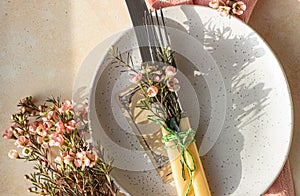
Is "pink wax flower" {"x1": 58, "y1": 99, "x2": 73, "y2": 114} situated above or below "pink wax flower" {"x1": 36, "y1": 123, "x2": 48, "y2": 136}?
above

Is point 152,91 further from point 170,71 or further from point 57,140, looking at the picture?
point 57,140

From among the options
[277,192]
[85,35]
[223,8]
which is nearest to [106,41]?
[85,35]

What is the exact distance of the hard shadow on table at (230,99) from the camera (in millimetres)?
1105

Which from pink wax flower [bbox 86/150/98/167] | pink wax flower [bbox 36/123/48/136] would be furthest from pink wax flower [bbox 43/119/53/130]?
pink wax flower [bbox 86/150/98/167]

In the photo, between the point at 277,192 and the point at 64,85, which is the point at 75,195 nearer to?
the point at 64,85

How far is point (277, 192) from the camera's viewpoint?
1089mm

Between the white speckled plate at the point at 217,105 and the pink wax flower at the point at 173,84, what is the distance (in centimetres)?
9

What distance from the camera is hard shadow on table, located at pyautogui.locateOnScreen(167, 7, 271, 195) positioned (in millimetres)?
1105

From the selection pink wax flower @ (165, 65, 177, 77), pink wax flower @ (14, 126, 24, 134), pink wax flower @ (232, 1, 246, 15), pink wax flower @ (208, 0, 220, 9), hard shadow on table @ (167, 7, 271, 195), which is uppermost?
pink wax flower @ (208, 0, 220, 9)

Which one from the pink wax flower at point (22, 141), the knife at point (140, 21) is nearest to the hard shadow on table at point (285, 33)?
the knife at point (140, 21)

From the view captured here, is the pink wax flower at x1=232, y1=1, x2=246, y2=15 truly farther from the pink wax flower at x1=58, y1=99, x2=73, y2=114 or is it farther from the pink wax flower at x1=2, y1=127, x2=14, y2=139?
the pink wax flower at x1=2, y1=127, x2=14, y2=139

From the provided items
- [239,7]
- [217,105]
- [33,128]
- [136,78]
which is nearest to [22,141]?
[33,128]

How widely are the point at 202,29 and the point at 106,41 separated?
0.23m

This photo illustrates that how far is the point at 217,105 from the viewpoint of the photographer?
3.69ft
